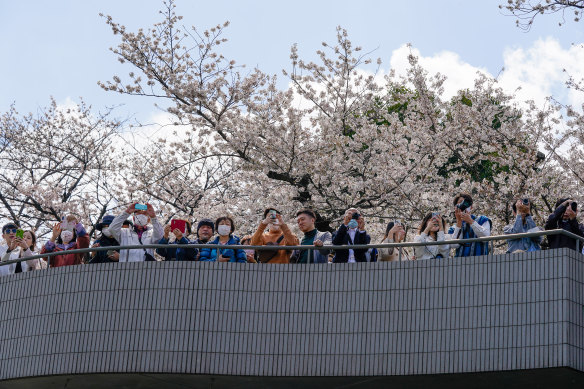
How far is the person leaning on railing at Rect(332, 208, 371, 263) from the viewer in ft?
31.5

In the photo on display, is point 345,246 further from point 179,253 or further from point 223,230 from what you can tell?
point 179,253

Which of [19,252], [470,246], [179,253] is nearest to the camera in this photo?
[470,246]

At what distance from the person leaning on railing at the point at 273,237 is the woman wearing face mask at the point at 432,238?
1.38 metres

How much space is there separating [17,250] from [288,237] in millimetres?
3594

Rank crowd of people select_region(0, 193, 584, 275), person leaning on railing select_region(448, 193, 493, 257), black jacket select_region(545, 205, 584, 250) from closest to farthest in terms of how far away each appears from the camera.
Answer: black jacket select_region(545, 205, 584, 250) → crowd of people select_region(0, 193, 584, 275) → person leaning on railing select_region(448, 193, 493, 257)

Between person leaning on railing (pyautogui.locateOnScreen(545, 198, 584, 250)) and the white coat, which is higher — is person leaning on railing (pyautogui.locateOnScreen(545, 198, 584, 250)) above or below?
above

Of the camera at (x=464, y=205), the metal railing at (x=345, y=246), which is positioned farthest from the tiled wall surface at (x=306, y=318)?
the camera at (x=464, y=205)

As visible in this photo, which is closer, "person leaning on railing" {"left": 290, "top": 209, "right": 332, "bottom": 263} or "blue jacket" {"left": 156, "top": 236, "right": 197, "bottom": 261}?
"person leaning on railing" {"left": 290, "top": 209, "right": 332, "bottom": 263}

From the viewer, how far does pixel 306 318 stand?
941cm

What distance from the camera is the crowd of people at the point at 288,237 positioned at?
9.22 meters

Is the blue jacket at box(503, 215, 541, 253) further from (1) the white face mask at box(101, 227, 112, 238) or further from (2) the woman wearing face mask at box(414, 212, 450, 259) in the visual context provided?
(1) the white face mask at box(101, 227, 112, 238)

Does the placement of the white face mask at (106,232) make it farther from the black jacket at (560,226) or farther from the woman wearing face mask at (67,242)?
the black jacket at (560,226)

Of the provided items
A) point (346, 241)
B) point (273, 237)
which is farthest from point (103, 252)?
point (346, 241)

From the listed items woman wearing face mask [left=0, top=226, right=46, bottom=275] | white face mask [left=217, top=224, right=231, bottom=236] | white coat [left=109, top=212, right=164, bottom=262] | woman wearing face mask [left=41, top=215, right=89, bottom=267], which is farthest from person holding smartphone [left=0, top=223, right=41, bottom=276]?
white face mask [left=217, top=224, right=231, bottom=236]
